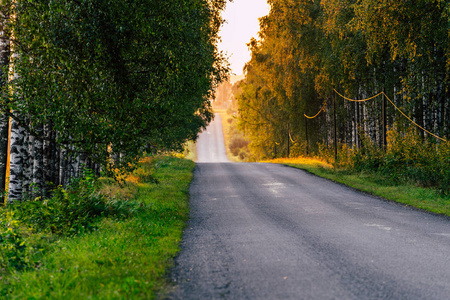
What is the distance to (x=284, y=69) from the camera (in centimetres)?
3509

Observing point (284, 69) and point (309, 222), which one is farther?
point (284, 69)

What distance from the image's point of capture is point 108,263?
6477 mm

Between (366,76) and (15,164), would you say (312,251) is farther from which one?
(366,76)

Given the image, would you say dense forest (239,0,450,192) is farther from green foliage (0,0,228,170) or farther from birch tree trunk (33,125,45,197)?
birch tree trunk (33,125,45,197)

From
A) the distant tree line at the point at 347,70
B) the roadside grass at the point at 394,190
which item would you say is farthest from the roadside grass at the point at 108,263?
the distant tree line at the point at 347,70

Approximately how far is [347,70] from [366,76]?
169cm

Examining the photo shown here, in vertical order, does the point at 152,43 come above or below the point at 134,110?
above

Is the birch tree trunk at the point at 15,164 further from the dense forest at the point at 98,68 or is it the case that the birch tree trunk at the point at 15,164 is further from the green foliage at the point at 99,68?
the green foliage at the point at 99,68

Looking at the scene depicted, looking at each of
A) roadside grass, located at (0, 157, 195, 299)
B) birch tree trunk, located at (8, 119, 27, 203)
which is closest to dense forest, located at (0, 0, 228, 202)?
roadside grass, located at (0, 157, 195, 299)

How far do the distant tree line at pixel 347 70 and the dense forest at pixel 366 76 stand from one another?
5 centimetres

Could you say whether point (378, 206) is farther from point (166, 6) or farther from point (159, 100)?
point (166, 6)

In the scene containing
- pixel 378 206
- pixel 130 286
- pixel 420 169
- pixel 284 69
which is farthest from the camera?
pixel 284 69

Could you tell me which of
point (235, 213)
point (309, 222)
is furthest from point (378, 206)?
point (235, 213)

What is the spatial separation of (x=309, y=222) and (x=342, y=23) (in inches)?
530
